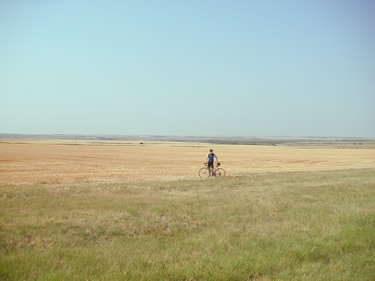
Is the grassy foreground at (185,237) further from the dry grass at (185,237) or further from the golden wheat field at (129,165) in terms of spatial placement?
the golden wheat field at (129,165)

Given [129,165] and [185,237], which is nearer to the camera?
[185,237]

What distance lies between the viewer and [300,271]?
8.50 m

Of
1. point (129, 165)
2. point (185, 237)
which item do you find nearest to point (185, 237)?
point (185, 237)

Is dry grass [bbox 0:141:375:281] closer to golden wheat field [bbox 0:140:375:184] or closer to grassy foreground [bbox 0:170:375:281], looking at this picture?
grassy foreground [bbox 0:170:375:281]

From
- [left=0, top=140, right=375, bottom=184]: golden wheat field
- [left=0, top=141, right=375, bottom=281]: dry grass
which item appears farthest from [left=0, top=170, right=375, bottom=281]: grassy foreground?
[left=0, top=140, right=375, bottom=184]: golden wheat field

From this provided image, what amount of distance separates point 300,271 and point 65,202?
10.5m

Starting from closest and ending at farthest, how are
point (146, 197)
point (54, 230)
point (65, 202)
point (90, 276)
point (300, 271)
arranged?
point (90, 276) → point (300, 271) → point (54, 230) → point (65, 202) → point (146, 197)

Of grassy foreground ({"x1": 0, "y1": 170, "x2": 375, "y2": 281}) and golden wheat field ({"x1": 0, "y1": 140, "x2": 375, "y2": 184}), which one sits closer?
grassy foreground ({"x1": 0, "y1": 170, "x2": 375, "y2": 281})

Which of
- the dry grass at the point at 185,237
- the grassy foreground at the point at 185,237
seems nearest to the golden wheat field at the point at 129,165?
the grassy foreground at the point at 185,237

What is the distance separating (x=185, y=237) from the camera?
36.5 ft

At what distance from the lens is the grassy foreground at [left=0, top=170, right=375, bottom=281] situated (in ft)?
27.3

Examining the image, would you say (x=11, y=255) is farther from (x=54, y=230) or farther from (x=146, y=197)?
(x=146, y=197)

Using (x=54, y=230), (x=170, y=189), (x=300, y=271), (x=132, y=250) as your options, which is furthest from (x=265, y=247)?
(x=170, y=189)

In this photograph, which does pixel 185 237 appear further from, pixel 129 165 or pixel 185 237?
pixel 129 165
